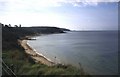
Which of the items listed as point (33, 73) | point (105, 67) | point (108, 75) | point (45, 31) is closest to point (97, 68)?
point (105, 67)

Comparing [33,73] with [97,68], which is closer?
[33,73]

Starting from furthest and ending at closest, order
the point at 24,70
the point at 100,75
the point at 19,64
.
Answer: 1. the point at 100,75
2. the point at 19,64
3. the point at 24,70

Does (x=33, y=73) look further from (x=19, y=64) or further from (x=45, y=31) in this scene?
(x=45, y=31)

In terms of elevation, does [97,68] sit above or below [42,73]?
below

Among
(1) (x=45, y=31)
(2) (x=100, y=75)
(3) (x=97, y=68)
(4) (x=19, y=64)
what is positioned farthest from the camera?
(1) (x=45, y=31)

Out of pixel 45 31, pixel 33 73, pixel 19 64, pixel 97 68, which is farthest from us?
pixel 45 31

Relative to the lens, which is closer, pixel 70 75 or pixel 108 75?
pixel 70 75

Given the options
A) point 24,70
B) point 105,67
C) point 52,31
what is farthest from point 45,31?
point 24,70

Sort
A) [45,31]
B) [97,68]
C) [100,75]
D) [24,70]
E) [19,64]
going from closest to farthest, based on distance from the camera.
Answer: [24,70]
[19,64]
[100,75]
[97,68]
[45,31]

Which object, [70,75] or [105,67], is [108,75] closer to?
[105,67]
